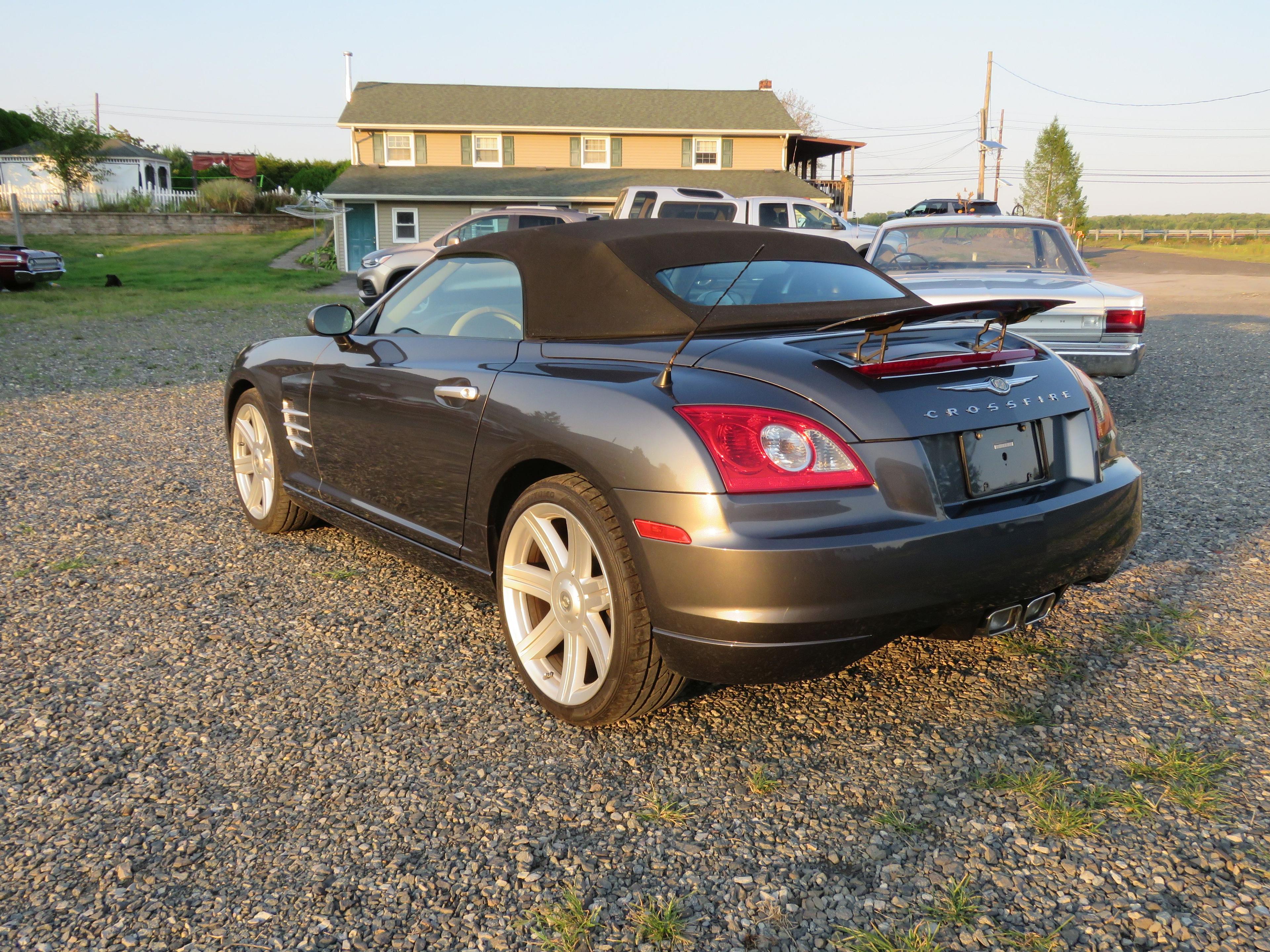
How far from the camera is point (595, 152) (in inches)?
1439

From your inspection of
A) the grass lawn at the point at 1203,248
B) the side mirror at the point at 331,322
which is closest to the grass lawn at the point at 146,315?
the side mirror at the point at 331,322

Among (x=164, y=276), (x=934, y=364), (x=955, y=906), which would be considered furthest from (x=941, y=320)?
(x=164, y=276)

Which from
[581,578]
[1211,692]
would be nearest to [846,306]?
[581,578]

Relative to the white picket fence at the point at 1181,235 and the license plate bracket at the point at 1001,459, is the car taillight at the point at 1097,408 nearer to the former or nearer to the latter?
the license plate bracket at the point at 1001,459

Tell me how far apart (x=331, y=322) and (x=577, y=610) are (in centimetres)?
206

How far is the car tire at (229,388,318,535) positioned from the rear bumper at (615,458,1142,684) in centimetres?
277

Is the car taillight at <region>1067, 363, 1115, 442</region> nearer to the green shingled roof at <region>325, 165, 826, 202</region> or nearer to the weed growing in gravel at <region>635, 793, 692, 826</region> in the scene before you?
the weed growing in gravel at <region>635, 793, 692, 826</region>

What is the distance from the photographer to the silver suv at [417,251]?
67.5 feet

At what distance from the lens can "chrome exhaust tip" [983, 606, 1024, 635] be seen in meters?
2.85

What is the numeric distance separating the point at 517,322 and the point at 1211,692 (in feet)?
8.78

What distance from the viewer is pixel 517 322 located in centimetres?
359

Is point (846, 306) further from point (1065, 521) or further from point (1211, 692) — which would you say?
point (1211, 692)

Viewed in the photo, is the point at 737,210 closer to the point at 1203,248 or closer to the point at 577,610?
the point at 577,610

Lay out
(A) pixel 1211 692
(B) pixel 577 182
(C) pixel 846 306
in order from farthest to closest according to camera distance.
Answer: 1. (B) pixel 577 182
2. (C) pixel 846 306
3. (A) pixel 1211 692
